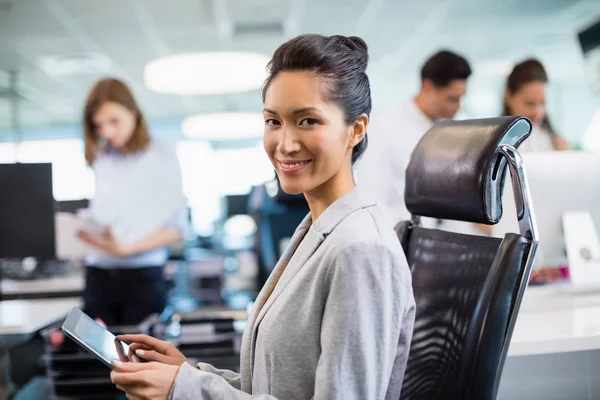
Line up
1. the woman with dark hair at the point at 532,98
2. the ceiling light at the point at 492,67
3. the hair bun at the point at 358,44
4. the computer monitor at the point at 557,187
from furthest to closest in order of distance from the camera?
1. the ceiling light at the point at 492,67
2. the woman with dark hair at the point at 532,98
3. the computer monitor at the point at 557,187
4. the hair bun at the point at 358,44

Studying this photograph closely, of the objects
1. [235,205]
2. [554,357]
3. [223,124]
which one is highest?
[223,124]

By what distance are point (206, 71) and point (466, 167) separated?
11.8 feet

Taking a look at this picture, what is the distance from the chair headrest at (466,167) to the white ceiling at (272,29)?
16.3 feet

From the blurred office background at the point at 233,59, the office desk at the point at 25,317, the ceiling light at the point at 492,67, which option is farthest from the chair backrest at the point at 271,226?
the ceiling light at the point at 492,67

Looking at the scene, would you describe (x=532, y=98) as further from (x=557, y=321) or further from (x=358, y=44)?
Answer: (x=358, y=44)

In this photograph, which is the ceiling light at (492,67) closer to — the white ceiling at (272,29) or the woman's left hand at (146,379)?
the white ceiling at (272,29)

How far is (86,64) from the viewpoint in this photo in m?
7.88

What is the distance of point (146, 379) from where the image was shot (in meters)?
0.94

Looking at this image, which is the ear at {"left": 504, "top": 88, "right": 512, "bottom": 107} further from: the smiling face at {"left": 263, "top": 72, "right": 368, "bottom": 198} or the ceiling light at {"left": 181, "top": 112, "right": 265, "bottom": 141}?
the ceiling light at {"left": 181, "top": 112, "right": 265, "bottom": 141}

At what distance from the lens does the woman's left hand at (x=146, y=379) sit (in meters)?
0.94

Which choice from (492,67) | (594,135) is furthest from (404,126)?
(492,67)

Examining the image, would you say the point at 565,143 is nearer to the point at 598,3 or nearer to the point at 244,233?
the point at 598,3

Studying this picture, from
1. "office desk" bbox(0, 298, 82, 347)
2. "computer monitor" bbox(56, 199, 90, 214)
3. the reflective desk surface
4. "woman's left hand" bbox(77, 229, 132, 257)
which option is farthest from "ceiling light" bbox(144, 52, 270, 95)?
the reflective desk surface

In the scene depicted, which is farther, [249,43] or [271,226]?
[249,43]
